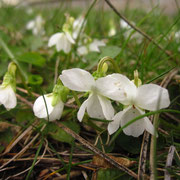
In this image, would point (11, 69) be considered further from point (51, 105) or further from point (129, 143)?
point (129, 143)

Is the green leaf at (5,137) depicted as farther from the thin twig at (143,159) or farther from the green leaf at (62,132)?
the thin twig at (143,159)

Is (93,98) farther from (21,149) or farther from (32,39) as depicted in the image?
(32,39)

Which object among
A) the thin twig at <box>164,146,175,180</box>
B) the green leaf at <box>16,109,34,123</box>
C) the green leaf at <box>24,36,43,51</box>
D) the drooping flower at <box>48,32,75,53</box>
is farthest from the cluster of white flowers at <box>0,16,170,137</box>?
the green leaf at <box>24,36,43,51</box>

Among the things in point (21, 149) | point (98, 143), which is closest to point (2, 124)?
point (21, 149)

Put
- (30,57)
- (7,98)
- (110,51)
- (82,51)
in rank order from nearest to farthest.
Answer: (7,98)
(110,51)
(30,57)
(82,51)

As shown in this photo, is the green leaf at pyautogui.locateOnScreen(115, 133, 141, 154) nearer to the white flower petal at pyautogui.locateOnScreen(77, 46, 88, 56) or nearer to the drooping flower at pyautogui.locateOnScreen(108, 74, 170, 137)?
the drooping flower at pyautogui.locateOnScreen(108, 74, 170, 137)

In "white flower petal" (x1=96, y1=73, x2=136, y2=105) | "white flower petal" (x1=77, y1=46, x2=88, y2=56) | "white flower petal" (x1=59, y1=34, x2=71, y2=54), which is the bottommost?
"white flower petal" (x1=96, y1=73, x2=136, y2=105)

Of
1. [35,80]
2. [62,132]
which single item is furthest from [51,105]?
[35,80]
